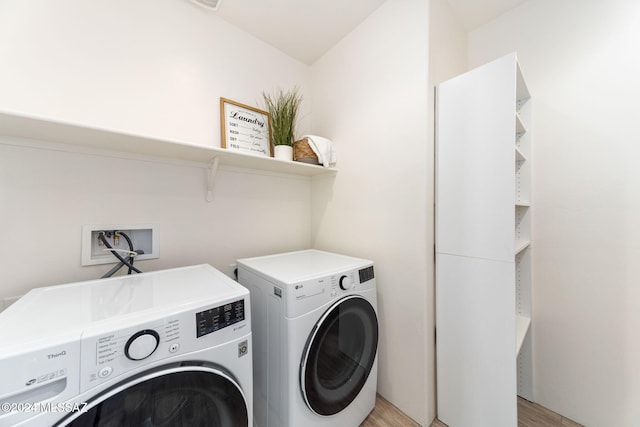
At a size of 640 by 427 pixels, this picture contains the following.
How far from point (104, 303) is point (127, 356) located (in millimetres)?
286

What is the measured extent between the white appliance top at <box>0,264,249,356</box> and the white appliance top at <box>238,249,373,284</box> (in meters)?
0.20

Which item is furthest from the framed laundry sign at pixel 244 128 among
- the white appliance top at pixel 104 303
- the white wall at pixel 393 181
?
the white appliance top at pixel 104 303

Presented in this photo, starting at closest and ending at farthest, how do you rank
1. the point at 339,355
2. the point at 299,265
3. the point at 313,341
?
1. the point at 313,341
2. the point at 339,355
3. the point at 299,265

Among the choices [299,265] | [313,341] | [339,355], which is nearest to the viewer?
[313,341]

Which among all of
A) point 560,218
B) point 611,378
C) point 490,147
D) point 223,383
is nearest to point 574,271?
point 560,218

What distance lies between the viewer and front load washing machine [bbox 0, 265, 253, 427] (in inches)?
20.1

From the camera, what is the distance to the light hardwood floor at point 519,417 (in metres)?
1.24

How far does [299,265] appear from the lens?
4.16ft

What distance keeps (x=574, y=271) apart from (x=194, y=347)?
6.06 ft

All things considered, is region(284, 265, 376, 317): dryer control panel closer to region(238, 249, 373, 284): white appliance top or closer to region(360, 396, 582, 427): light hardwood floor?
region(238, 249, 373, 284): white appliance top

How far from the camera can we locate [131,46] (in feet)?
3.94

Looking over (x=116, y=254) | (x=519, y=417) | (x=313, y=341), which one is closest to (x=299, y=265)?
(x=313, y=341)

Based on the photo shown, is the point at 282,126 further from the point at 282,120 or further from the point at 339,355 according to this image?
the point at 339,355

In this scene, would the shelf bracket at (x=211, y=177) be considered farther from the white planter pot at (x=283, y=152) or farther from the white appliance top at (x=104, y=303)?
the white appliance top at (x=104, y=303)
